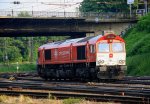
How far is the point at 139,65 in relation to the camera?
42375 millimetres

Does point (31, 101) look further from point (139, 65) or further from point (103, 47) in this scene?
point (139, 65)

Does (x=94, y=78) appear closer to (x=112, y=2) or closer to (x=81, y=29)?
(x=81, y=29)

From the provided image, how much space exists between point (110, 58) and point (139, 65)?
29.9 feet

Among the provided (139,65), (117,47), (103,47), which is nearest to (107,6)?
(139,65)

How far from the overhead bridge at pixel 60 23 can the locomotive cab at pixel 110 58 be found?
94.3ft

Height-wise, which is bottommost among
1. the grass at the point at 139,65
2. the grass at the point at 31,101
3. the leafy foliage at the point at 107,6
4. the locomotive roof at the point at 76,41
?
the grass at the point at 31,101

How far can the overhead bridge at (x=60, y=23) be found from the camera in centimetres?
6272

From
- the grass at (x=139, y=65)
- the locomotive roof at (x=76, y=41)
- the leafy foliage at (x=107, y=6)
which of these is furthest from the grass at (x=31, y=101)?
the leafy foliage at (x=107, y=6)

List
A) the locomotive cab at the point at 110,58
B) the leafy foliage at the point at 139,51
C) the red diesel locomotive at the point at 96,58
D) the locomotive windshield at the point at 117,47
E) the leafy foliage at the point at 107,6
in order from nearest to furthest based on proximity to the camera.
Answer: the locomotive cab at the point at 110,58, the red diesel locomotive at the point at 96,58, the locomotive windshield at the point at 117,47, the leafy foliage at the point at 139,51, the leafy foliage at the point at 107,6

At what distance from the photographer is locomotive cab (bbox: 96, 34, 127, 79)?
33.2m

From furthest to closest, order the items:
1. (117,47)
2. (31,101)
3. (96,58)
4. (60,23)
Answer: (60,23)
(117,47)
(96,58)
(31,101)

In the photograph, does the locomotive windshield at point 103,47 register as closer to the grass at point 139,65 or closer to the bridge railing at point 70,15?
the grass at point 139,65

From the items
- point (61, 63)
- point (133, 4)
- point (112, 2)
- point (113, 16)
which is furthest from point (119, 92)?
point (112, 2)

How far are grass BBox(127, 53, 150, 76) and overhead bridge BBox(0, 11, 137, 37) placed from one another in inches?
810
